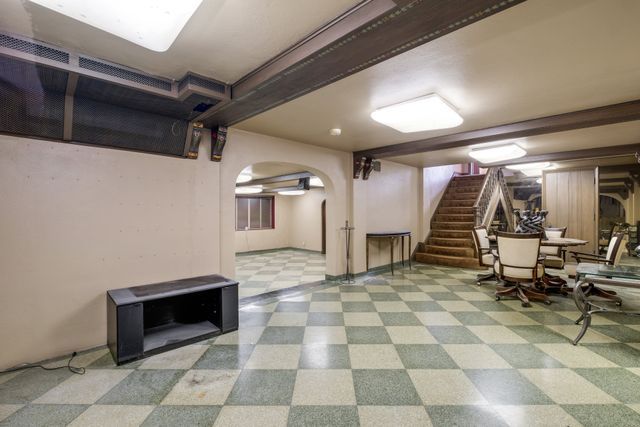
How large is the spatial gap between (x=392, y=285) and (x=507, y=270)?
68.4 inches

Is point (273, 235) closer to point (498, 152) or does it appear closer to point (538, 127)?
point (498, 152)

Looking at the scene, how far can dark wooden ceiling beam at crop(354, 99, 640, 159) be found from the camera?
9.80 feet

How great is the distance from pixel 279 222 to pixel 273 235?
53 centimetres

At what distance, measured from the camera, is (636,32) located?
178 centimetres

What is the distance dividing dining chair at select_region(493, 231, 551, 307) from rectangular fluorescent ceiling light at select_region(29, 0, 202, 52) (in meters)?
4.35

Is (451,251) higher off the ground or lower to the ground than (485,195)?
lower

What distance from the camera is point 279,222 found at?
10.0m

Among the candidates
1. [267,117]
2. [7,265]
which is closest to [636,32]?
[267,117]

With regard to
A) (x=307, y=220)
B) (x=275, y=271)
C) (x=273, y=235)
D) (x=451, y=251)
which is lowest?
(x=275, y=271)

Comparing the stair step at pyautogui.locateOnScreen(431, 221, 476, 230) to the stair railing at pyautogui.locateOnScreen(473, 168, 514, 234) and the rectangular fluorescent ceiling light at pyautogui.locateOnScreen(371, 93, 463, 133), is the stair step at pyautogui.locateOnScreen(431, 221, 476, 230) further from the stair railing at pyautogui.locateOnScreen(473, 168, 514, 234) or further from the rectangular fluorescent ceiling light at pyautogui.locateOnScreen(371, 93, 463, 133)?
the rectangular fluorescent ceiling light at pyautogui.locateOnScreen(371, 93, 463, 133)

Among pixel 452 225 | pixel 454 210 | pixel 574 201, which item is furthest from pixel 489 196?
pixel 574 201

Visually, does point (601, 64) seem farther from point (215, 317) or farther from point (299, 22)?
point (215, 317)

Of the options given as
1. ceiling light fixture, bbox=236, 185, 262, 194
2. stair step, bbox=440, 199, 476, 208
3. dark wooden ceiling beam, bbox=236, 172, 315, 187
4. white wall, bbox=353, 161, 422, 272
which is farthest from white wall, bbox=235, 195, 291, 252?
stair step, bbox=440, 199, 476, 208

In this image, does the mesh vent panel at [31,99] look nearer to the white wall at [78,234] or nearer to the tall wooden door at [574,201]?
the white wall at [78,234]
